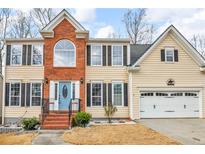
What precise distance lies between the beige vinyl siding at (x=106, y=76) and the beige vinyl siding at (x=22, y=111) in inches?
161

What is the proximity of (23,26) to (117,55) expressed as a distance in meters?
20.1

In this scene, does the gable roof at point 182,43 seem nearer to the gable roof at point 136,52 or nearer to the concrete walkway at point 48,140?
the gable roof at point 136,52

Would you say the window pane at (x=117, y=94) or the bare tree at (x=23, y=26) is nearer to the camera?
the window pane at (x=117, y=94)

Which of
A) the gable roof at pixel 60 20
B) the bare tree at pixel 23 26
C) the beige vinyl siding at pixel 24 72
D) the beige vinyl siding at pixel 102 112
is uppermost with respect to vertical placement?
the bare tree at pixel 23 26

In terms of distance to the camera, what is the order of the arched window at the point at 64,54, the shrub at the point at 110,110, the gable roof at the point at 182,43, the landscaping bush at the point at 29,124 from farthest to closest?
1. the gable roof at the point at 182,43
2. the arched window at the point at 64,54
3. the shrub at the point at 110,110
4. the landscaping bush at the point at 29,124

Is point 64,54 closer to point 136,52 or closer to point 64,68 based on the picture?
point 64,68

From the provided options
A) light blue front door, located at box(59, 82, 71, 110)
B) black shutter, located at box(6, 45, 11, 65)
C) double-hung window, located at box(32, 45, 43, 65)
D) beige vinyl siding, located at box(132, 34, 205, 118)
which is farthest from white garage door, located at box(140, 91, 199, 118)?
black shutter, located at box(6, 45, 11, 65)

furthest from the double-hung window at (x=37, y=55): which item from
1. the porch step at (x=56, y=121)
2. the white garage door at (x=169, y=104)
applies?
the white garage door at (x=169, y=104)

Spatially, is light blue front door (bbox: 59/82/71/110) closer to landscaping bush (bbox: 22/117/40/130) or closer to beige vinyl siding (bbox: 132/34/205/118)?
landscaping bush (bbox: 22/117/40/130)

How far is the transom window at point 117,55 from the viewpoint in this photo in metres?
23.0

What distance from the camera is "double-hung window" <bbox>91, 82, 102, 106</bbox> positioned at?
2253 centimetres

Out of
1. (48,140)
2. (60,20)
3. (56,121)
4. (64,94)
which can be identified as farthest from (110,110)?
(48,140)

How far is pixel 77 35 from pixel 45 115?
642 cm

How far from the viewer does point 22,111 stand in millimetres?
22266
